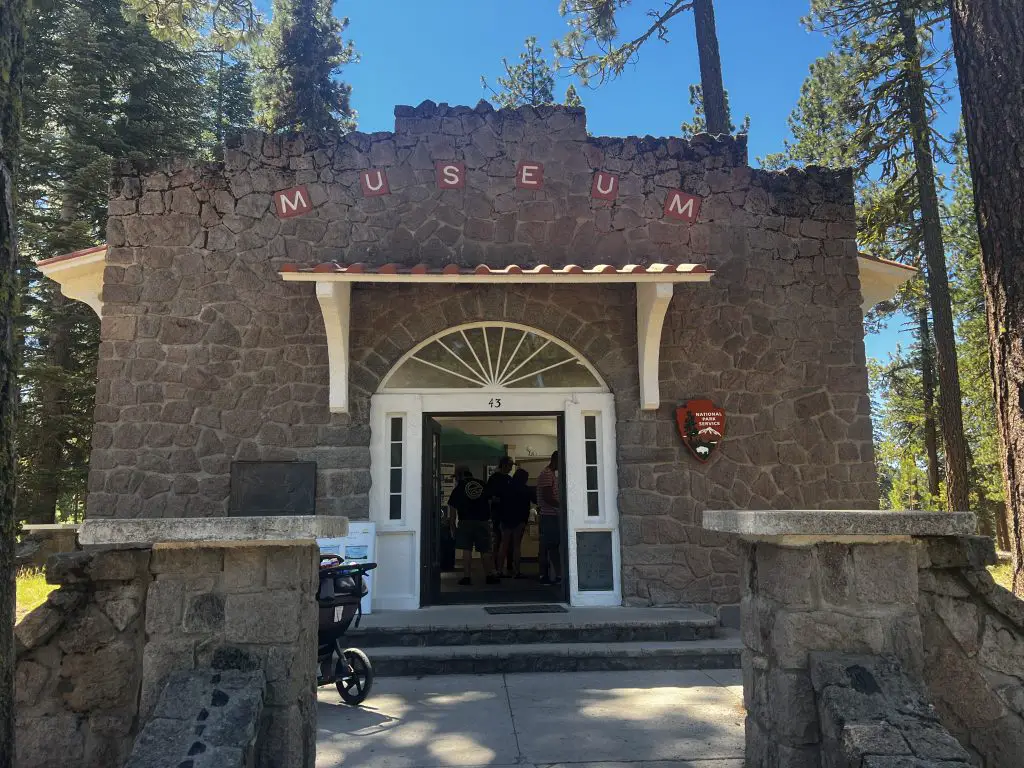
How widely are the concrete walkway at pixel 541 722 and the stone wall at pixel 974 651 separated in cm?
103

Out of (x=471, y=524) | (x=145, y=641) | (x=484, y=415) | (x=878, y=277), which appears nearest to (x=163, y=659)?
(x=145, y=641)

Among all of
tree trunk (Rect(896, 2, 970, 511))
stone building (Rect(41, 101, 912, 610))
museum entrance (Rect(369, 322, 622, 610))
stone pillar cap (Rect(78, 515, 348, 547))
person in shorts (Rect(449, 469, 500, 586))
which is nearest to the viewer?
stone pillar cap (Rect(78, 515, 348, 547))

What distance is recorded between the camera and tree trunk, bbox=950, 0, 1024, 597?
4.38 metres

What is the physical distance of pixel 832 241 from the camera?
8.48m

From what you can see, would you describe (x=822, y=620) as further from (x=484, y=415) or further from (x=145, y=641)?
(x=484, y=415)

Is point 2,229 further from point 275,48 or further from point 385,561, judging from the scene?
point 275,48

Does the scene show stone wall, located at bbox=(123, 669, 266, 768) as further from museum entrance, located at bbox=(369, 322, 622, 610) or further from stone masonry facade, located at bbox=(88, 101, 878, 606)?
museum entrance, located at bbox=(369, 322, 622, 610)

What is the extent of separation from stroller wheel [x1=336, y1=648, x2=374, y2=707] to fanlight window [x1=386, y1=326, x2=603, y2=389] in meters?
3.39

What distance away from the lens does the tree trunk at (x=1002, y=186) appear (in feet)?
14.4

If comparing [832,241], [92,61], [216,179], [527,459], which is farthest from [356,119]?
[832,241]

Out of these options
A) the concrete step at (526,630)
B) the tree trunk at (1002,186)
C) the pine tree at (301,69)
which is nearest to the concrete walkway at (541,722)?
the concrete step at (526,630)

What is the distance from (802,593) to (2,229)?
10.5ft

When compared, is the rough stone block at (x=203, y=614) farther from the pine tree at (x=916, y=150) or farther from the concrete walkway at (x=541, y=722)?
the pine tree at (x=916, y=150)

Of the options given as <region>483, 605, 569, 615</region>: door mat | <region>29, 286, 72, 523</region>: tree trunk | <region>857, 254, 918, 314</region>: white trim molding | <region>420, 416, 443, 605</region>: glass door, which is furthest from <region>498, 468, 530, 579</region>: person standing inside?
<region>29, 286, 72, 523</region>: tree trunk
